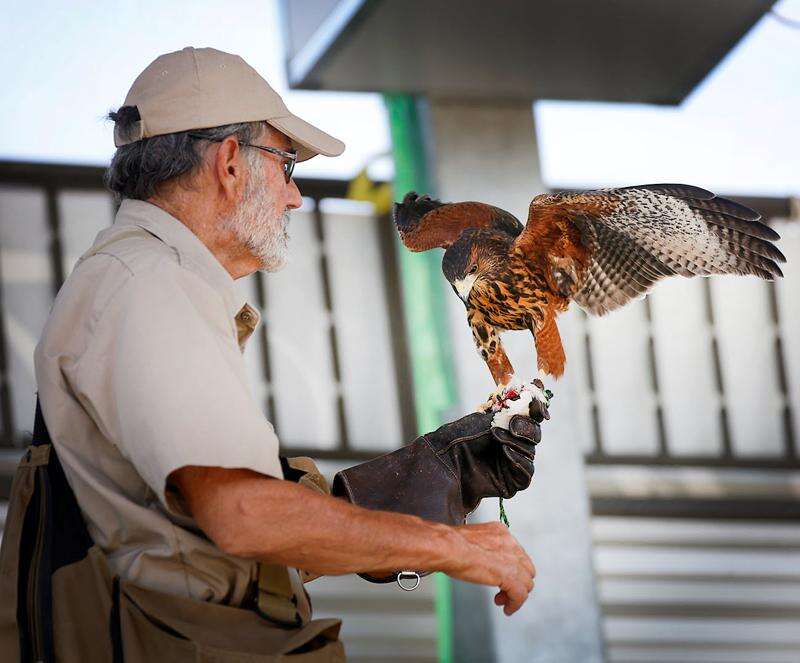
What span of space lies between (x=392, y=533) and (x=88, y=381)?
0.40m

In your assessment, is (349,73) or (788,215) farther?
(788,215)

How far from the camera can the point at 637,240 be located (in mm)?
2533

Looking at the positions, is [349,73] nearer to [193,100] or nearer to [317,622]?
[193,100]

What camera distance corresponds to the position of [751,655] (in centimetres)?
724

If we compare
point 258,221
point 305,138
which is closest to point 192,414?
point 258,221

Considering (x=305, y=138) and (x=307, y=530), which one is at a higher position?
(x=305, y=138)

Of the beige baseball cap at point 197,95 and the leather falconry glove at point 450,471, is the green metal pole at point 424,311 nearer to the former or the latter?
the leather falconry glove at point 450,471

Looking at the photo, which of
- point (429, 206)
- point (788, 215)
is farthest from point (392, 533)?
point (788, 215)

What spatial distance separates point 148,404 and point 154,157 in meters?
0.43

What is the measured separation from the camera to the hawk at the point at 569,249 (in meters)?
2.29

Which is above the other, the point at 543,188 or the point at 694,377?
the point at 543,188

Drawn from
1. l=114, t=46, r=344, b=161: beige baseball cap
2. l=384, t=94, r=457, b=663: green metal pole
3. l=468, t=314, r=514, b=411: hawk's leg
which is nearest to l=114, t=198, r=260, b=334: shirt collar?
l=114, t=46, r=344, b=161: beige baseball cap

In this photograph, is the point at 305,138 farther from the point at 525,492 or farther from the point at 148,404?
the point at 525,492

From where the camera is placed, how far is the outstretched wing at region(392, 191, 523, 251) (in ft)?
7.95
